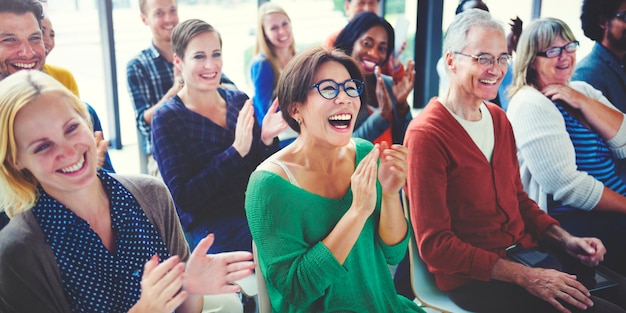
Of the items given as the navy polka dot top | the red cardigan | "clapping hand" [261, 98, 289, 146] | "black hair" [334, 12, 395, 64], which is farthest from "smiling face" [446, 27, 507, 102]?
the navy polka dot top

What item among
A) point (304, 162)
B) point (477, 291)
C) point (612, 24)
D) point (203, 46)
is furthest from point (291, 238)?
point (612, 24)

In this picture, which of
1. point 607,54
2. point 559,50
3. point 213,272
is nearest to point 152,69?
point 213,272

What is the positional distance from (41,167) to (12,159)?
0.05 m

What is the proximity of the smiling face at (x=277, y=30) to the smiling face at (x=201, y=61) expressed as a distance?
95cm

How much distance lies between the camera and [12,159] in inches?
41.9

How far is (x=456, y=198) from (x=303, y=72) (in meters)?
0.72

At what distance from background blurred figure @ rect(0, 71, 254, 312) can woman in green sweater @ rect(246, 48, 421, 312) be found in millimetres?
165

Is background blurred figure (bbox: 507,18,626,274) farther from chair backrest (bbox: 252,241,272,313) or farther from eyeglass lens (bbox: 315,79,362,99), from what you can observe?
chair backrest (bbox: 252,241,272,313)

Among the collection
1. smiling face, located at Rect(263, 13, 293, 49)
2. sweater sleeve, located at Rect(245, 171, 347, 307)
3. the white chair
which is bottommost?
the white chair

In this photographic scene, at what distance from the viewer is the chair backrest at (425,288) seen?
182 cm

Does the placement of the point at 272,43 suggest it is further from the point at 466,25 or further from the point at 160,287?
the point at 160,287

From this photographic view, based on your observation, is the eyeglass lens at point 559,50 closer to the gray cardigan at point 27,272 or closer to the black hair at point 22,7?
the black hair at point 22,7

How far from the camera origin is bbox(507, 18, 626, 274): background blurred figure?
2.14 metres

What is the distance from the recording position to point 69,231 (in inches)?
44.6
